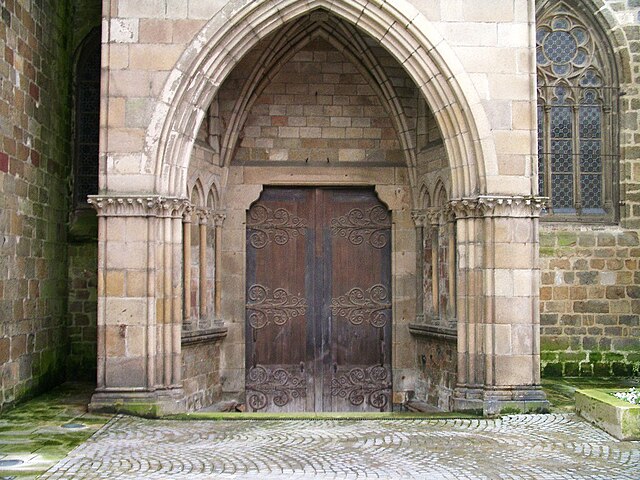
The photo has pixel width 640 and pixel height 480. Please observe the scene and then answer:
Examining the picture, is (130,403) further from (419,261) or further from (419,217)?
(419,217)

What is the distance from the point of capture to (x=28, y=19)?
1074cm

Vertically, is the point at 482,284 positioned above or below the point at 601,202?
below

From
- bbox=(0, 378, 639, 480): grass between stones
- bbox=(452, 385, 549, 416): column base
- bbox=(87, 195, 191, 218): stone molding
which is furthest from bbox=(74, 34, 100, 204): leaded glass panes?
bbox=(452, 385, 549, 416): column base

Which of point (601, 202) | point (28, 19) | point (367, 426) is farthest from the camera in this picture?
point (601, 202)

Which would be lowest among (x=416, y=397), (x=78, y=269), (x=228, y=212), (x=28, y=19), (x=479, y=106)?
(x=416, y=397)

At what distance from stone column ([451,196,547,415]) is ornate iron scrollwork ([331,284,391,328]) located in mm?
2626

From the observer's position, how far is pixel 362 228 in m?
12.7

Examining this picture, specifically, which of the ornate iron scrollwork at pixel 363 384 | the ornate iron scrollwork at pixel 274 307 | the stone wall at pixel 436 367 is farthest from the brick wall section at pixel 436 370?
the ornate iron scrollwork at pixel 274 307

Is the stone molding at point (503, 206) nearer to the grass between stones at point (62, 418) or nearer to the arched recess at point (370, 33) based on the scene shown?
the arched recess at point (370, 33)

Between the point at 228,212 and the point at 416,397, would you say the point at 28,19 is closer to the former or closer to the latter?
the point at 228,212

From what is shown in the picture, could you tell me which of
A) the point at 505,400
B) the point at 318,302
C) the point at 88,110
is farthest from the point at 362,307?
the point at 88,110

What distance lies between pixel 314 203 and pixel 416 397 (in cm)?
316

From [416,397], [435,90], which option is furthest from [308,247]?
[435,90]

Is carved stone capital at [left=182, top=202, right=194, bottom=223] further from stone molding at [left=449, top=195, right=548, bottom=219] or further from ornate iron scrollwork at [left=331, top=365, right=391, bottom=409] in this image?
ornate iron scrollwork at [left=331, top=365, right=391, bottom=409]
